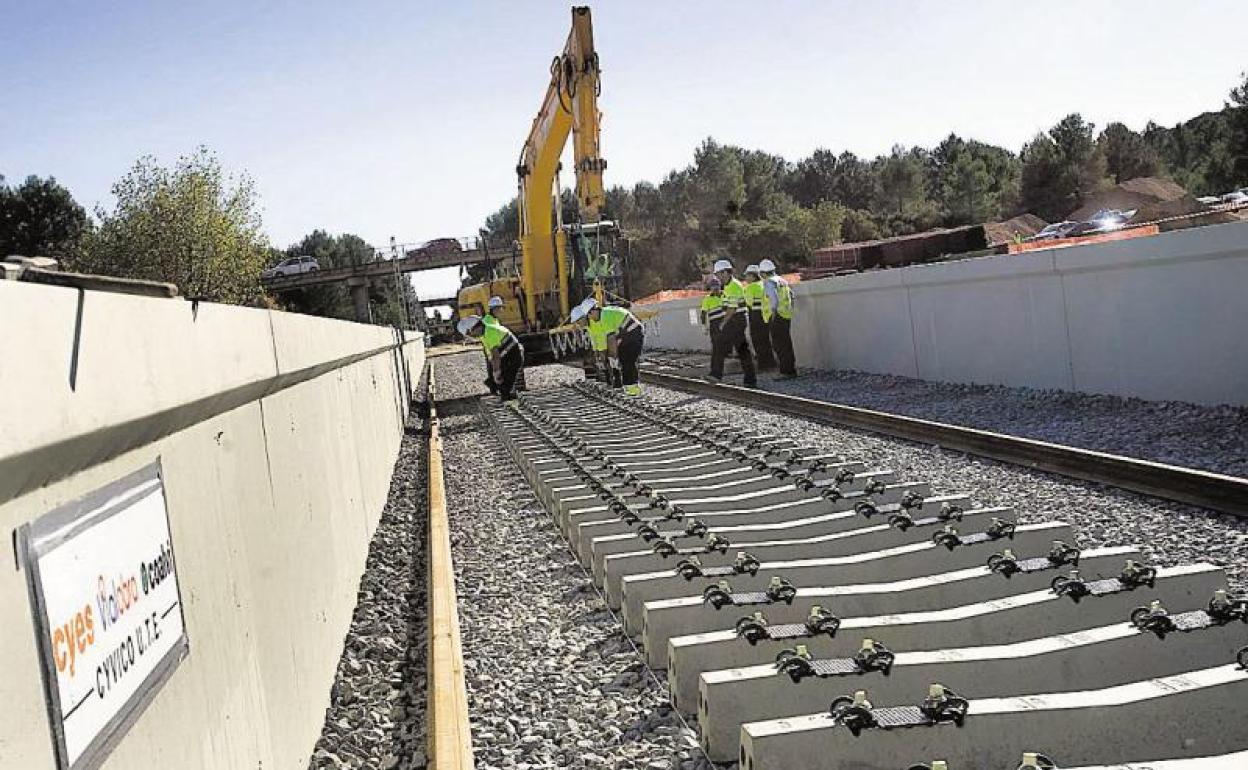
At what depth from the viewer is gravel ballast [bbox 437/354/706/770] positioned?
14.5ft

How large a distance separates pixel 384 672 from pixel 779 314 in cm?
1434

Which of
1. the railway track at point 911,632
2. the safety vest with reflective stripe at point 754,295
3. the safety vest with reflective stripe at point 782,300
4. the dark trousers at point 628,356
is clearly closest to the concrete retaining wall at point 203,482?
the railway track at point 911,632

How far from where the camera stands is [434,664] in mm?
5199

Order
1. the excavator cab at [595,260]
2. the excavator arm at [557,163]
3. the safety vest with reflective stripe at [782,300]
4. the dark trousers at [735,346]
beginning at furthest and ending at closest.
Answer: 1. the excavator cab at [595,260]
2. the excavator arm at [557,163]
3. the safety vest with reflective stripe at [782,300]
4. the dark trousers at [735,346]

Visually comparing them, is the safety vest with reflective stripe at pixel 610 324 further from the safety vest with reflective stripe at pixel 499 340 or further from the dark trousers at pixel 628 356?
the safety vest with reflective stripe at pixel 499 340

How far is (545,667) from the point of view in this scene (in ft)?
17.9

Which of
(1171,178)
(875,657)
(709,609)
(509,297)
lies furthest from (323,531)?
(1171,178)

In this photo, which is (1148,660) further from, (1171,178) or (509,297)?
(1171,178)

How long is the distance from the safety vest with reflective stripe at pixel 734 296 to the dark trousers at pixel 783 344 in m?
0.62

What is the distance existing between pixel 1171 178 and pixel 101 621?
3804 inches

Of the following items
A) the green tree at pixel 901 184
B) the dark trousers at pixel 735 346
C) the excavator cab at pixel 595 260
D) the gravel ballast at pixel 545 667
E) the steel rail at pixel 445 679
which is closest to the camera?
the steel rail at pixel 445 679

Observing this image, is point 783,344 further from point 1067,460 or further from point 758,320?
point 1067,460

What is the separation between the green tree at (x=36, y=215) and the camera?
2203 inches

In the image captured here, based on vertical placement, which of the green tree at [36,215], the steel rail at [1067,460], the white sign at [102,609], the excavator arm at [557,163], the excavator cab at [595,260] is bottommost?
the steel rail at [1067,460]
